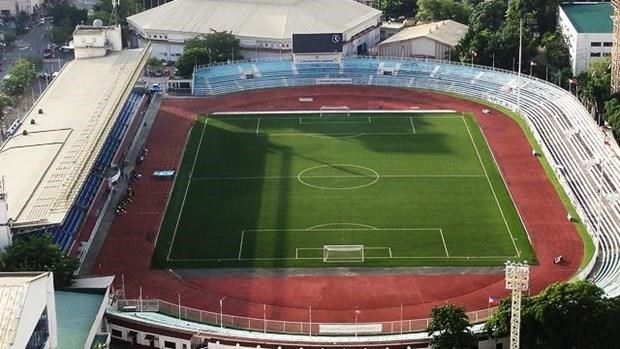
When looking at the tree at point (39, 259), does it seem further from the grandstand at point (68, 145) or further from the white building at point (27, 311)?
the white building at point (27, 311)

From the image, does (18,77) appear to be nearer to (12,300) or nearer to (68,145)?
(68,145)

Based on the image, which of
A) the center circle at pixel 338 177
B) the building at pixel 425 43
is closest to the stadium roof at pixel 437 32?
the building at pixel 425 43

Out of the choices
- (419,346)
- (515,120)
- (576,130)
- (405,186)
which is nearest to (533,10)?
(515,120)

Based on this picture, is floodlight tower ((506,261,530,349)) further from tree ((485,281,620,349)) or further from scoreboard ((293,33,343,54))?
scoreboard ((293,33,343,54))

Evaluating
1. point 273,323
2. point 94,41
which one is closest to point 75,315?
point 273,323

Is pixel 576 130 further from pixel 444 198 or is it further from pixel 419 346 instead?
pixel 419 346

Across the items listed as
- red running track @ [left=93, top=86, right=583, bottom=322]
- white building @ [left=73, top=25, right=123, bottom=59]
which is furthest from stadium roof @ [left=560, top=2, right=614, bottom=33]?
white building @ [left=73, top=25, right=123, bottom=59]
